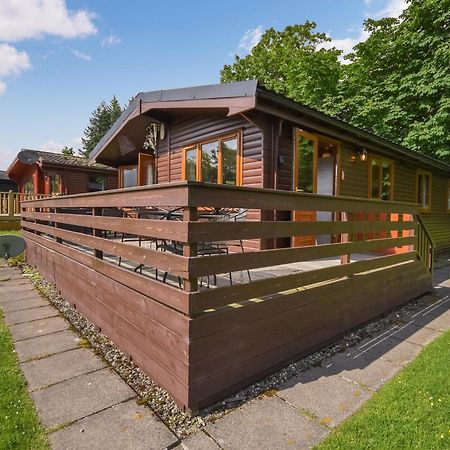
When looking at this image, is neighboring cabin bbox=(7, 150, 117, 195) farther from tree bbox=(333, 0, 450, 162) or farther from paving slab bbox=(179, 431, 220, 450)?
paving slab bbox=(179, 431, 220, 450)

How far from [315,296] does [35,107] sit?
45.3 feet

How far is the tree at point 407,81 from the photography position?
436 inches

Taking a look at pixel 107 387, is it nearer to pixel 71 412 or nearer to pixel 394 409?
pixel 71 412

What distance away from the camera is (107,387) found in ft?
8.03

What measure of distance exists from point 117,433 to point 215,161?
17.4ft

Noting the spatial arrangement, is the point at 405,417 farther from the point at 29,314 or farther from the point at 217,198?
the point at 29,314

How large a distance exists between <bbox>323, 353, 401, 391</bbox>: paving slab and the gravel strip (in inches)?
4.8

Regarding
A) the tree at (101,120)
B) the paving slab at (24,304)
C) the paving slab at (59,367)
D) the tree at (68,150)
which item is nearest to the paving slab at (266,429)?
the paving slab at (59,367)

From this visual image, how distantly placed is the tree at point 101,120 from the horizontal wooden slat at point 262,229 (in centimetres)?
4914

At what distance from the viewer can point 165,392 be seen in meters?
2.35

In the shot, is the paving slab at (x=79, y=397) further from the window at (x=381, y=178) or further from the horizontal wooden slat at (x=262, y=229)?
the window at (x=381, y=178)

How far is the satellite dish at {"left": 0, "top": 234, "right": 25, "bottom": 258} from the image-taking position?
5.45 m

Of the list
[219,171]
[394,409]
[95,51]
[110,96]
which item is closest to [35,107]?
[95,51]

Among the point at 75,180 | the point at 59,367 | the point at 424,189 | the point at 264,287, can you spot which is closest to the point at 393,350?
the point at 264,287
